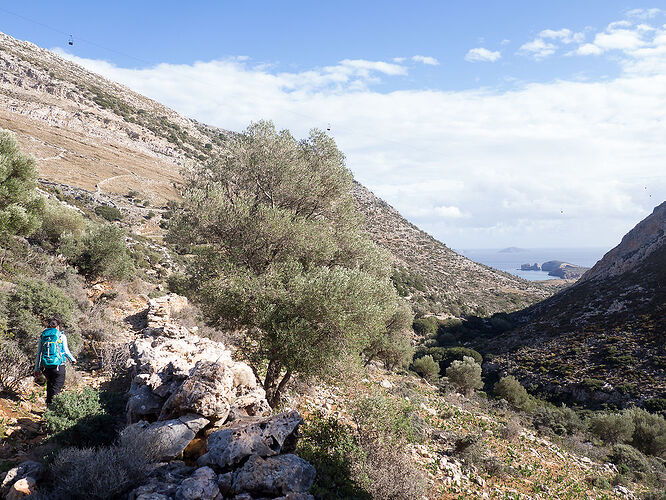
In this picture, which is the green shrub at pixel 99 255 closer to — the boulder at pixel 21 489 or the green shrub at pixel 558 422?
the boulder at pixel 21 489

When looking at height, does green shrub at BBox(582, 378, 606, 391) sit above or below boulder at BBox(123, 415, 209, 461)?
below

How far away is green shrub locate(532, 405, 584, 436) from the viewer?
24.6 metres

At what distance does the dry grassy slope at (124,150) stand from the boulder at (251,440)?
165 ft

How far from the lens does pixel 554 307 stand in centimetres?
5903

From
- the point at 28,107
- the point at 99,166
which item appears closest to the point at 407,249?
the point at 99,166

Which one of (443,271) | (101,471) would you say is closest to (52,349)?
(101,471)

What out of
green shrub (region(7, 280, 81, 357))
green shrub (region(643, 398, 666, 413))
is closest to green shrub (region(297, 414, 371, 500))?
green shrub (region(7, 280, 81, 357))

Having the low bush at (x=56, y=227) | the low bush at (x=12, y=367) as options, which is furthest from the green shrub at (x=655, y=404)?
the low bush at (x=56, y=227)

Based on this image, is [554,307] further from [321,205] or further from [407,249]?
[321,205]

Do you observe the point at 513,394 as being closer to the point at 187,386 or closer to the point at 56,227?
the point at 187,386

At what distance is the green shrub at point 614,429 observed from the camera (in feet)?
84.0

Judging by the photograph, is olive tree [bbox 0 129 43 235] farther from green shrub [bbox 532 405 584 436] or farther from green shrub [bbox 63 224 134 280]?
green shrub [bbox 532 405 584 436]

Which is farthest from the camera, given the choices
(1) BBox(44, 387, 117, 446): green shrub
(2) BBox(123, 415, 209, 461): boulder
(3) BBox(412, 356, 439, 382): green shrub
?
(3) BBox(412, 356, 439, 382): green shrub

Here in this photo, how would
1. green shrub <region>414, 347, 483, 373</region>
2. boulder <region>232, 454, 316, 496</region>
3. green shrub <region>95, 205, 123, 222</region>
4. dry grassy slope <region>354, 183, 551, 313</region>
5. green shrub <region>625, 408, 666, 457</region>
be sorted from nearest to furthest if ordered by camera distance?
boulder <region>232, 454, 316, 496</region> < green shrub <region>625, 408, 666, 457</region> < green shrub <region>414, 347, 483, 373</region> < green shrub <region>95, 205, 123, 222</region> < dry grassy slope <region>354, 183, 551, 313</region>
